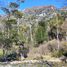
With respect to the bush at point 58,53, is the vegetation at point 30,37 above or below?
above

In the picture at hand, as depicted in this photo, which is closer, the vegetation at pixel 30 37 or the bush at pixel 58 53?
the bush at pixel 58 53

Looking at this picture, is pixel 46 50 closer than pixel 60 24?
Yes

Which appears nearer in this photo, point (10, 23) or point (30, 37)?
point (10, 23)

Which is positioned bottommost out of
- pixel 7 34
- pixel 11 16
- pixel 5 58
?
pixel 5 58

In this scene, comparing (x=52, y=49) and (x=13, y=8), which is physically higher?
(x=13, y=8)

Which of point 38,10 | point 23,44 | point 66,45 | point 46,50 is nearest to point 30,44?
point 23,44

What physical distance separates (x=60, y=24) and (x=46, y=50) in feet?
20.6

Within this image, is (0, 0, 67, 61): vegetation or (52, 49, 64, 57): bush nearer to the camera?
(52, 49, 64, 57): bush

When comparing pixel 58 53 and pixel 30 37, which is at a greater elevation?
pixel 30 37

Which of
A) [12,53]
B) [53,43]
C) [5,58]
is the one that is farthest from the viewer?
[53,43]

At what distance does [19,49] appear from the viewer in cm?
3225

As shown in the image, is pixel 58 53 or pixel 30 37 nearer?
pixel 58 53

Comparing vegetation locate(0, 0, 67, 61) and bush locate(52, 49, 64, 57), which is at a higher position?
vegetation locate(0, 0, 67, 61)

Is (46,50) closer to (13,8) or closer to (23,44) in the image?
(23,44)
